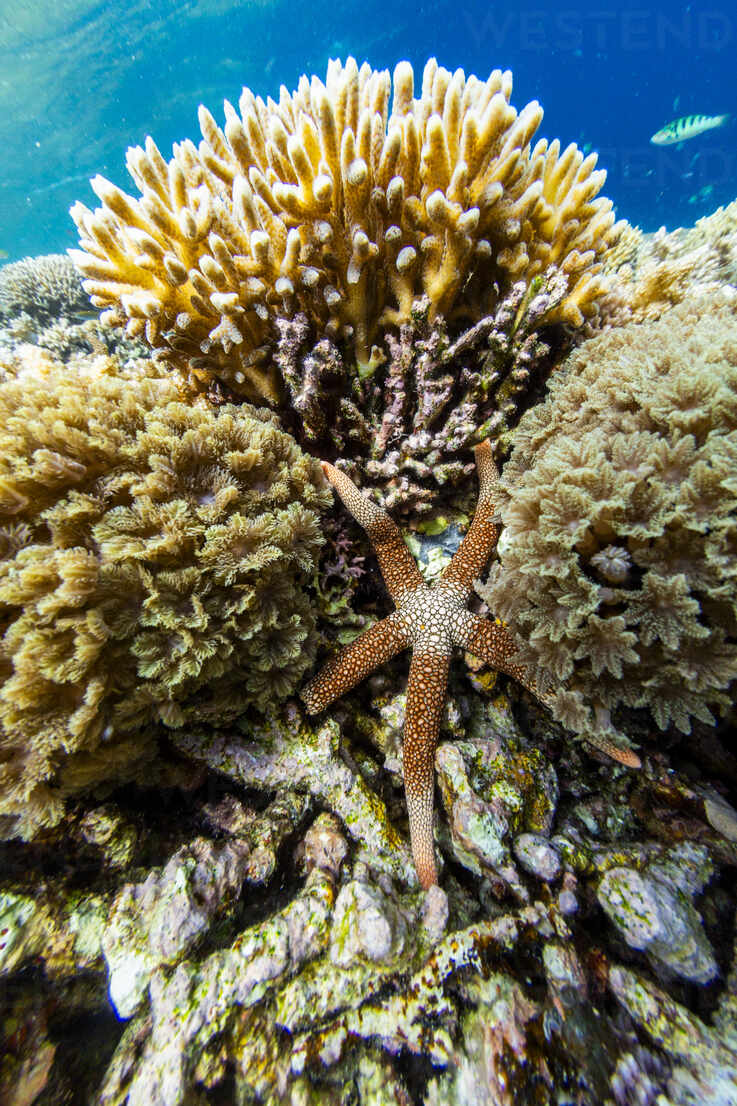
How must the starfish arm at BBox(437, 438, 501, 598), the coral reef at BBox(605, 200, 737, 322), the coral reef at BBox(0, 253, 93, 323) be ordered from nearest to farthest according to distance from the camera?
the starfish arm at BBox(437, 438, 501, 598), the coral reef at BBox(605, 200, 737, 322), the coral reef at BBox(0, 253, 93, 323)

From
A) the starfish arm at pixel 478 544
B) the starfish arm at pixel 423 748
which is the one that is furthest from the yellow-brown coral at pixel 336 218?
the starfish arm at pixel 423 748

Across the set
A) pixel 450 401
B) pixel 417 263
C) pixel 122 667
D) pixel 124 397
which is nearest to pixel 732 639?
pixel 450 401

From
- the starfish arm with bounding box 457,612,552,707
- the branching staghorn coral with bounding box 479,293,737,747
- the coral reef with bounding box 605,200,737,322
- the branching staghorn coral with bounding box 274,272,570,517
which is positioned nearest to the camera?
the branching staghorn coral with bounding box 479,293,737,747

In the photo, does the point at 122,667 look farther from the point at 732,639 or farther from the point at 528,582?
the point at 732,639

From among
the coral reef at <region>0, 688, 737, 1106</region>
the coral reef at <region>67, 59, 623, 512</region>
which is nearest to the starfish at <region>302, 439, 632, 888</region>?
the coral reef at <region>0, 688, 737, 1106</region>

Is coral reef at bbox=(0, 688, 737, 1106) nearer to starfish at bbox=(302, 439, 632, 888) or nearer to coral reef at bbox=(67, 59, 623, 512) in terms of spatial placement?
starfish at bbox=(302, 439, 632, 888)

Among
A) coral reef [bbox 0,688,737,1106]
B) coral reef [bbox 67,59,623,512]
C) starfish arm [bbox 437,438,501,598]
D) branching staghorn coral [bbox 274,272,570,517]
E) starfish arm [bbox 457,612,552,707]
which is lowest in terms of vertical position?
coral reef [bbox 0,688,737,1106]
